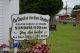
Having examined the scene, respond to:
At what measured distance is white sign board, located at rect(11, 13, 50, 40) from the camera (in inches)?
422

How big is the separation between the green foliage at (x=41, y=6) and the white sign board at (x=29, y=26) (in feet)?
138

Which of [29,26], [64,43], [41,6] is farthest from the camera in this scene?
[41,6]

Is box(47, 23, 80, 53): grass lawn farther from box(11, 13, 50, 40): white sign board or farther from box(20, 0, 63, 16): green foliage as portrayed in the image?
box(20, 0, 63, 16): green foliage

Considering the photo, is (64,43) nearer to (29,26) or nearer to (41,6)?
(29,26)

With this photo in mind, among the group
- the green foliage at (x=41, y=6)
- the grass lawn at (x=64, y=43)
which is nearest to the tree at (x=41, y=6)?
the green foliage at (x=41, y=6)

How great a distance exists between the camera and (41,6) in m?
56.1

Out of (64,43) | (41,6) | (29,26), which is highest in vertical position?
(41,6)

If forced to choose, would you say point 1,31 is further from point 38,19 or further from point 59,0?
point 59,0

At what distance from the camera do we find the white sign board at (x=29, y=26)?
35.1 feet

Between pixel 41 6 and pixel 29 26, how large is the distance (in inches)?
1784

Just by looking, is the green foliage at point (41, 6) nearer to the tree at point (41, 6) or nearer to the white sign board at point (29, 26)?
the tree at point (41, 6)

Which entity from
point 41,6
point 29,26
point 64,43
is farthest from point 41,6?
point 29,26

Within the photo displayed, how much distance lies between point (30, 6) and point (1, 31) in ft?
128

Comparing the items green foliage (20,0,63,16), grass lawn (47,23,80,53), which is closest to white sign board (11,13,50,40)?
grass lawn (47,23,80,53)
